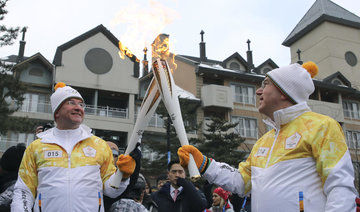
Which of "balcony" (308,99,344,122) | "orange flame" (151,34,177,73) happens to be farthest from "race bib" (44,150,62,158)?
"balcony" (308,99,344,122)

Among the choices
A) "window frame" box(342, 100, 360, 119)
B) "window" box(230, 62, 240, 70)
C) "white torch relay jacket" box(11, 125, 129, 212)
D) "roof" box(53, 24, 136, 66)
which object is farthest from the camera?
"window frame" box(342, 100, 360, 119)

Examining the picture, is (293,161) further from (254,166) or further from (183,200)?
(183,200)

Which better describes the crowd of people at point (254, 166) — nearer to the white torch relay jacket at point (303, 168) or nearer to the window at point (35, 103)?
the white torch relay jacket at point (303, 168)

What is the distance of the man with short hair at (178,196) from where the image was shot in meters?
4.68

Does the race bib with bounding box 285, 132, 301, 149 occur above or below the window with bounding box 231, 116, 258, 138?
below

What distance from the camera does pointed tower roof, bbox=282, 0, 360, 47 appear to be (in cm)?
3275

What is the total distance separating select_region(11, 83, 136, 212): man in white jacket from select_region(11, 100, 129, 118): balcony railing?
730 inches

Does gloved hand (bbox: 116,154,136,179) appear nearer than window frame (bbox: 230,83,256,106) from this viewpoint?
Yes

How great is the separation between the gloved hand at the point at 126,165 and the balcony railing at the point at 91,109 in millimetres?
18900

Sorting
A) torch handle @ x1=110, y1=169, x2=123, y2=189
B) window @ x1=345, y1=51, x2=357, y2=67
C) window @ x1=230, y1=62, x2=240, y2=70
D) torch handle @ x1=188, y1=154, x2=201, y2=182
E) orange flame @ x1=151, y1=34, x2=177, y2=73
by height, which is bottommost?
torch handle @ x1=110, y1=169, x2=123, y2=189

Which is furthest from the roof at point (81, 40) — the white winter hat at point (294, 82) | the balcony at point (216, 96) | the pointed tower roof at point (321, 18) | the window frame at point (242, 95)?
the white winter hat at point (294, 82)

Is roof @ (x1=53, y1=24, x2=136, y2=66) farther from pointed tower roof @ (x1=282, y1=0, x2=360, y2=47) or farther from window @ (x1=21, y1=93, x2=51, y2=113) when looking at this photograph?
pointed tower roof @ (x1=282, y1=0, x2=360, y2=47)

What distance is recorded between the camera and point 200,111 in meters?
24.3

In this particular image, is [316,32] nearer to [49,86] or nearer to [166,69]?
[49,86]
